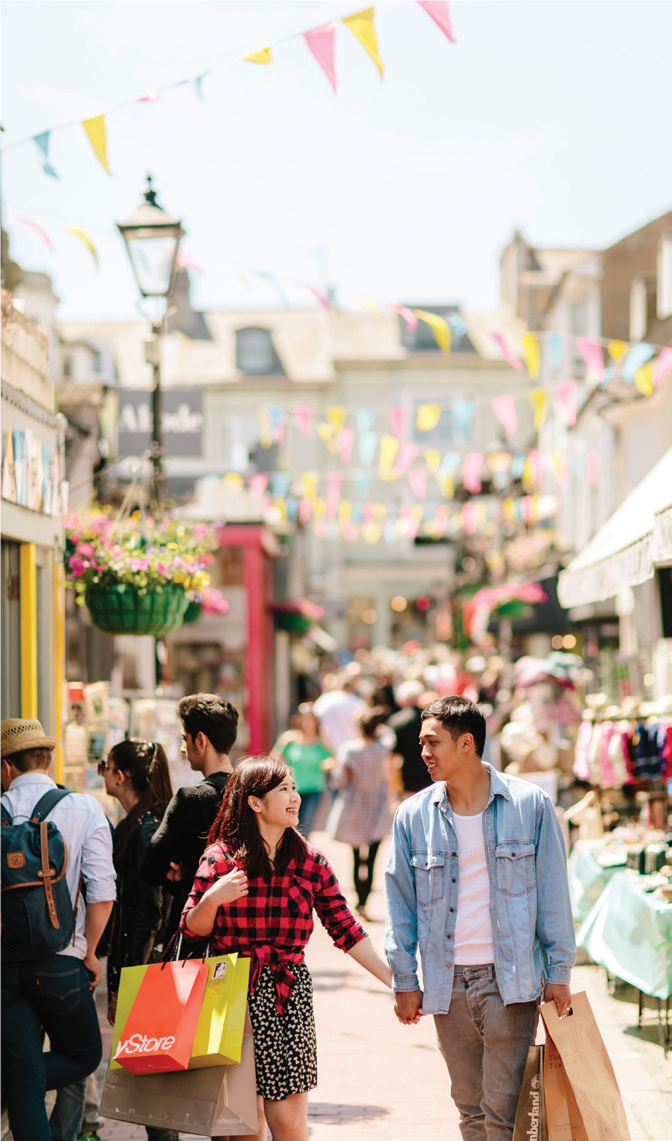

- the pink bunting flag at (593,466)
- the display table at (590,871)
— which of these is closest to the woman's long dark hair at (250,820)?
the display table at (590,871)

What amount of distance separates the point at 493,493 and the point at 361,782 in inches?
717

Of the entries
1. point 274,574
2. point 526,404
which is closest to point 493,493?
Answer: point 274,574

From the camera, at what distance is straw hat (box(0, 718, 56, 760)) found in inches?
190

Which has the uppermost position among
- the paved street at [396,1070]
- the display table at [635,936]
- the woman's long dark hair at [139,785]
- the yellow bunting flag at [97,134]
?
the yellow bunting flag at [97,134]

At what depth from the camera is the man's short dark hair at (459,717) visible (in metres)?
4.35

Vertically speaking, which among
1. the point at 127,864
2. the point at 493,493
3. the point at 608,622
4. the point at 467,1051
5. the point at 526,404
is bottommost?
the point at 467,1051

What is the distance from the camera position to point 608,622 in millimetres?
19812

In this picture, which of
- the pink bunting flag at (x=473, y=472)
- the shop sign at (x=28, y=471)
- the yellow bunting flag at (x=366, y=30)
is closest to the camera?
the yellow bunting flag at (x=366, y=30)

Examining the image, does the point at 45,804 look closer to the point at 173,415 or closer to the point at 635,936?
the point at 635,936

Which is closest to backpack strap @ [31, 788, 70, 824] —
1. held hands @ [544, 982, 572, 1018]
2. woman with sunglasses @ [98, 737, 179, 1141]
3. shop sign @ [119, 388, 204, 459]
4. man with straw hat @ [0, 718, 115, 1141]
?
man with straw hat @ [0, 718, 115, 1141]

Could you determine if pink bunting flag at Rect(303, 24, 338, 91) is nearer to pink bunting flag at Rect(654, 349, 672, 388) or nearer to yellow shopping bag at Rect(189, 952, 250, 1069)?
yellow shopping bag at Rect(189, 952, 250, 1069)

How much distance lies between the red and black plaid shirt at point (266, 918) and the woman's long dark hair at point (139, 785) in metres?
1.43

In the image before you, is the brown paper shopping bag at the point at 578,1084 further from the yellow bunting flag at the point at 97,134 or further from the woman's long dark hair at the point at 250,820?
the yellow bunting flag at the point at 97,134

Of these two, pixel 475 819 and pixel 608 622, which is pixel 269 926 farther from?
pixel 608 622
